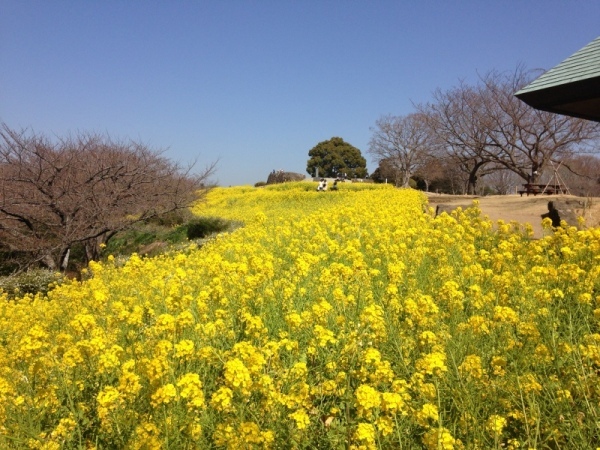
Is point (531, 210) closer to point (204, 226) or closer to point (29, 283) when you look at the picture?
point (204, 226)

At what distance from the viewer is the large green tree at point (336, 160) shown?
53.8 m

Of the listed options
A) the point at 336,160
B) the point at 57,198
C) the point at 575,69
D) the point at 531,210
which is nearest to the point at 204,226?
the point at 57,198

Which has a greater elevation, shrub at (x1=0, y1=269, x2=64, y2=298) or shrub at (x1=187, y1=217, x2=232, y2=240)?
shrub at (x1=187, y1=217, x2=232, y2=240)

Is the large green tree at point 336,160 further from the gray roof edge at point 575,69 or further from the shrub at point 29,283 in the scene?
the gray roof edge at point 575,69

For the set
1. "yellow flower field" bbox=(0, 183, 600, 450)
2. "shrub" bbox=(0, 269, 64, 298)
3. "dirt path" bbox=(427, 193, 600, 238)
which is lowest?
"shrub" bbox=(0, 269, 64, 298)

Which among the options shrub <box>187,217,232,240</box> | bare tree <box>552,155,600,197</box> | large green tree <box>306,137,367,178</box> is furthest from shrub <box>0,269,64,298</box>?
large green tree <box>306,137,367,178</box>

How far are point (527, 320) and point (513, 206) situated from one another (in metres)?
8.40

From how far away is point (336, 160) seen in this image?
53.5 m

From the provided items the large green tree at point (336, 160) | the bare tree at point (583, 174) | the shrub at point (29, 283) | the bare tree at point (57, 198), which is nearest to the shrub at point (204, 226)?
the bare tree at point (57, 198)

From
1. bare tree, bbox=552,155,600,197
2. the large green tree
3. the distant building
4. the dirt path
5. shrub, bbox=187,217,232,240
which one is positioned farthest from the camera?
the large green tree

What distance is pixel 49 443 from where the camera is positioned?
1908 mm

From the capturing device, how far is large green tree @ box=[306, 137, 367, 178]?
53.8 meters

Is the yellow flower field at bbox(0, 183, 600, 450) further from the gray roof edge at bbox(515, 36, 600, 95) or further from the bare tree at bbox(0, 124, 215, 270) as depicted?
the bare tree at bbox(0, 124, 215, 270)

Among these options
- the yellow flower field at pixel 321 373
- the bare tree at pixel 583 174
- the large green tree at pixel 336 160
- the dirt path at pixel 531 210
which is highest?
the large green tree at pixel 336 160
